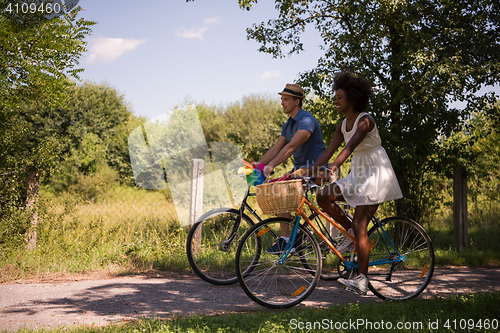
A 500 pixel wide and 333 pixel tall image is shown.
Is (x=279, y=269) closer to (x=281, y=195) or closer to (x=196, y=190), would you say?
(x=281, y=195)

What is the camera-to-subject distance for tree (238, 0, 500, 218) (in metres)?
6.33

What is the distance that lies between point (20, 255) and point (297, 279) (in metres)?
4.30

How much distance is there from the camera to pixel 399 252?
4.27 meters

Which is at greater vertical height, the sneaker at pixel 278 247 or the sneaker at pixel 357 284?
the sneaker at pixel 278 247

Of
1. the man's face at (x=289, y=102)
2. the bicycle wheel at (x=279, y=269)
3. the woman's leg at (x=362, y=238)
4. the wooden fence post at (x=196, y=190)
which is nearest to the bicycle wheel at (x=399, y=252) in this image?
the woman's leg at (x=362, y=238)

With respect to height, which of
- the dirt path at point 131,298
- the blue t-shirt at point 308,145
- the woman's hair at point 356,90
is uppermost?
the woman's hair at point 356,90

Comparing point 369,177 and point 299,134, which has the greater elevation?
point 299,134

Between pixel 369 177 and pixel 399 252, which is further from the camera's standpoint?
pixel 399 252

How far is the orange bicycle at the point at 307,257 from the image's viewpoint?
3850 millimetres

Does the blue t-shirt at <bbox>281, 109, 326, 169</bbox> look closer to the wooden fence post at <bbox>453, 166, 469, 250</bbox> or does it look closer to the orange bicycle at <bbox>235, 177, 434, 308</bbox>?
the orange bicycle at <bbox>235, 177, 434, 308</bbox>

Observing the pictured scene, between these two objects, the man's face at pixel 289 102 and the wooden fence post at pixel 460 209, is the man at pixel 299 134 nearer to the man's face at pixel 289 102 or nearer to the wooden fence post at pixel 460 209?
the man's face at pixel 289 102

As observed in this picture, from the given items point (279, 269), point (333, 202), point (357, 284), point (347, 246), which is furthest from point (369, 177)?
point (279, 269)

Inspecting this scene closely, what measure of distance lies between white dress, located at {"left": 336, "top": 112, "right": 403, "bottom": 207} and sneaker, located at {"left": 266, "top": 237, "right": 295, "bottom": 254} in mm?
822

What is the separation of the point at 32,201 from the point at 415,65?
6.84 m
